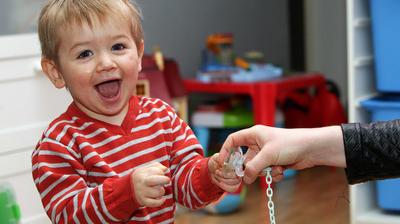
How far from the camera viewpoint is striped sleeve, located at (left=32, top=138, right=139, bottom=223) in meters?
1.15

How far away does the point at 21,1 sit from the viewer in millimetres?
2510

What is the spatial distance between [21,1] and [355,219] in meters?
1.27

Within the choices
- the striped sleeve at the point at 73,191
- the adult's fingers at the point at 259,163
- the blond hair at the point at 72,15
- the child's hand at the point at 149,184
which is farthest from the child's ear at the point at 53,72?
the adult's fingers at the point at 259,163

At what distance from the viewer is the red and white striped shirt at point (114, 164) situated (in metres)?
1.17

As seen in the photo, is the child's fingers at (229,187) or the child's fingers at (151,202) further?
the child's fingers at (229,187)

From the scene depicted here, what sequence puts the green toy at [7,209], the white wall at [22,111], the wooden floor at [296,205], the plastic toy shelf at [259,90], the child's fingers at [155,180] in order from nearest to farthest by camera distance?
the child's fingers at [155,180]
the green toy at [7,209]
the white wall at [22,111]
the wooden floor at [296,205]
the plastic toy shelf at [259,90]

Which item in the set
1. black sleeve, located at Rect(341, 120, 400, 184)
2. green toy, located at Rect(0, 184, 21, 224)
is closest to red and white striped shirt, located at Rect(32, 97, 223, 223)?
black sleeve, located at Rect(341, 120, 400, 184)

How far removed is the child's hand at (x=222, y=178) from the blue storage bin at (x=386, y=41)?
1355mm

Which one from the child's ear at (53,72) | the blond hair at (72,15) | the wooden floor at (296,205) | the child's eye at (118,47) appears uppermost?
the blond hair at (72,15)

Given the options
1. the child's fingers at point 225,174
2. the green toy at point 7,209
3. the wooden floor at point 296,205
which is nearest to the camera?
the child's fingers at point 225,174

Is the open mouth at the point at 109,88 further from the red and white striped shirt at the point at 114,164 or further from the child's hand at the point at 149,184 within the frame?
the child's hand at the point at 149,184

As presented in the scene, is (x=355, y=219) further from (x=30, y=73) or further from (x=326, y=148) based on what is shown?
(x=326, y=148)

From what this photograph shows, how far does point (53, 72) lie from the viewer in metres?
1.31

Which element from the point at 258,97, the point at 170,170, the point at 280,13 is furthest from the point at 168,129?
the point at 280,13
